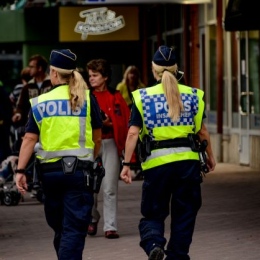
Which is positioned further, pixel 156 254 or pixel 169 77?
pixel 169 77

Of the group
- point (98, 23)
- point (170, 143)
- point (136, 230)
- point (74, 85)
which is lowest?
point (136, 230)

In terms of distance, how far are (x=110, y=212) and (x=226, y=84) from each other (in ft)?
38.7

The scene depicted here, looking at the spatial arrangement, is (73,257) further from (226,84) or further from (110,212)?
(226,84)

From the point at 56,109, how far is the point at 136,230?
165 inches

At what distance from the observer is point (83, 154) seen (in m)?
9.74

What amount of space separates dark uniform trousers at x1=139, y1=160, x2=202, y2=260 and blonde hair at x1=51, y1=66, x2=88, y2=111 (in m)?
0.81

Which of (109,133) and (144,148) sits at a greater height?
(144,148)

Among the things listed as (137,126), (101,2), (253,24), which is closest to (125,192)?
(253,24)

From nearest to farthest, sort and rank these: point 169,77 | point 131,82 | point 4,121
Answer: point 169,77, point 4,121, point 131,82

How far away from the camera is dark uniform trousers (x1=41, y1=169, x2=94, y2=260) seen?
9516 mm

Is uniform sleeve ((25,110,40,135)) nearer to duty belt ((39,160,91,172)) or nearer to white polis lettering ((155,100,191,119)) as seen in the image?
duty belt ((39,160,91,172))

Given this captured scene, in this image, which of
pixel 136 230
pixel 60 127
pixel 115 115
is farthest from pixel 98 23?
pixel 60 127

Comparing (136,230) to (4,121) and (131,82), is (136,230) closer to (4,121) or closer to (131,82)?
(4,121)

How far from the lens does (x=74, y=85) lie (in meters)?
9.80
